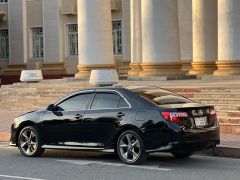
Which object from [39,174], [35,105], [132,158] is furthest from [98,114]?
[35,105]

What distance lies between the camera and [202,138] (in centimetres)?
1144

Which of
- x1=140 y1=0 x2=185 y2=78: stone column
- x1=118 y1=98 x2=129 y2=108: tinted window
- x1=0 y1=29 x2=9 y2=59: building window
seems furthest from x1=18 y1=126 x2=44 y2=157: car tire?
x1=0 y1=29 x2=9 y2=59: building window

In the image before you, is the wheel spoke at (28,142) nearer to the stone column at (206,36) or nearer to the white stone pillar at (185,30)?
the stone column at (206,36)

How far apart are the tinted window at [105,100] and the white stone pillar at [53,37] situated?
2443 cm

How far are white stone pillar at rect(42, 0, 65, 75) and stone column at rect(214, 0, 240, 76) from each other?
15987mm

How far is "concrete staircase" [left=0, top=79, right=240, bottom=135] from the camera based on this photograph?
15836 millimetres

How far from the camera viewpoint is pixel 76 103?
41.8 feet

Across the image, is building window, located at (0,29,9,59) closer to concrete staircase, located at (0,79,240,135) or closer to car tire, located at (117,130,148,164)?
concrete staircase, located at (0,79,240,135)

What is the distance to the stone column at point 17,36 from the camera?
3844 centimetres

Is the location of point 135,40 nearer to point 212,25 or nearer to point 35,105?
point 212,25

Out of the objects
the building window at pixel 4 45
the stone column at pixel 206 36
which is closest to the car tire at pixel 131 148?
the stone column at pixel 206 36

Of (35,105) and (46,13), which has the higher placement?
(46,13)

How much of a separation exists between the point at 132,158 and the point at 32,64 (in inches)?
1065

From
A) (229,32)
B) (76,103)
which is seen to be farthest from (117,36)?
(76,103)
